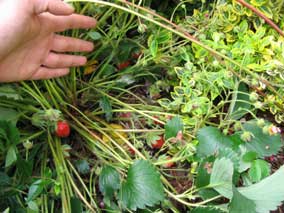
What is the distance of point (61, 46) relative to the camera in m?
1.11

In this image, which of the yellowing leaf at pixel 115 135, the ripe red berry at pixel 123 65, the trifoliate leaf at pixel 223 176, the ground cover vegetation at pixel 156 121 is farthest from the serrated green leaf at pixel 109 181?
the ripe red berry at pixel 123 65

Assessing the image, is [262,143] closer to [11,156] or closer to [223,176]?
[223,176]

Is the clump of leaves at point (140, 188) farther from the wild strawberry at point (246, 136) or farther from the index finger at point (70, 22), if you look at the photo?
the index finger at point (70, 22)

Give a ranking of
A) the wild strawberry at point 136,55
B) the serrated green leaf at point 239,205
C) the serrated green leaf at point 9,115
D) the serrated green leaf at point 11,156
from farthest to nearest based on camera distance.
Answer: the wild strawberry at point 136,55, the serrated green leaf at point 9,115, the serrated green leaf at point 11,156, the serrated green leaf at point 239,205

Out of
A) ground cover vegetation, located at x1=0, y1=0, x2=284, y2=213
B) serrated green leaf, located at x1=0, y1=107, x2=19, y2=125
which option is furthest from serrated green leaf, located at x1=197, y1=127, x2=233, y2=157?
serrated green leaf, located at x1=0, y1=107, x2=19, y2=125

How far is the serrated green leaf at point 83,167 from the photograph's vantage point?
105 cm

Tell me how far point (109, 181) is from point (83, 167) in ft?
0.36

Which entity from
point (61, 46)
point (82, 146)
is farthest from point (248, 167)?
point (61, 46)

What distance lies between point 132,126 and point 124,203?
9.7 inches

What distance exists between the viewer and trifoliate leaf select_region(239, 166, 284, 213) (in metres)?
0.84

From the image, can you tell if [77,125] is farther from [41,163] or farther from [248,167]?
[248,167]

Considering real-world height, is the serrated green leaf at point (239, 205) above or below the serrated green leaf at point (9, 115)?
above

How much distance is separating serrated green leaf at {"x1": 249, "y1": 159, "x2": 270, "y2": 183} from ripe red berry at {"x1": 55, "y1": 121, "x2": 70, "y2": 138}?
17.5 inches

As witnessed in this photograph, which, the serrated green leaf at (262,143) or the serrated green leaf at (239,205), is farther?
the serrated green leaf at (262,143)
